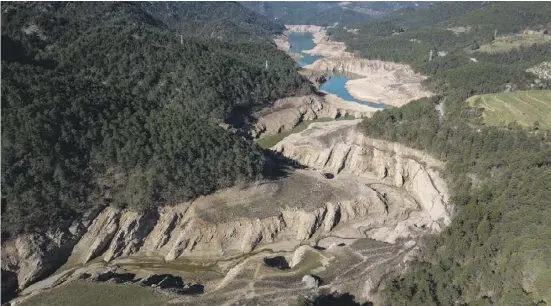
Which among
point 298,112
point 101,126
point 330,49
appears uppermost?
point 330,49

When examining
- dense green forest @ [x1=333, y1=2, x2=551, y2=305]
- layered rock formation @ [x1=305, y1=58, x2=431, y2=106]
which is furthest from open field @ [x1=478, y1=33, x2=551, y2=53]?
dense green forest @ [x1=333, y1=2, x2=551, y2=305]

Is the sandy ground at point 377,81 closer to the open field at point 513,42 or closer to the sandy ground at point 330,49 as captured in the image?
the sandy ground at point 330,49

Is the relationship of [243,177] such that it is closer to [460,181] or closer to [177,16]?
[460,181]

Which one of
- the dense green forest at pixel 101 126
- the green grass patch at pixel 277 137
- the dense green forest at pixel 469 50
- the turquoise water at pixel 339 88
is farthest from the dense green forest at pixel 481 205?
the turquoise water at pixel 339 88

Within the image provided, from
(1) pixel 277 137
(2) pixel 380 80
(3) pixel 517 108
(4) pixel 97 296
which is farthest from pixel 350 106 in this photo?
(4) pixel 97 296

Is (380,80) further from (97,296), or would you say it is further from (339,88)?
(97,296)

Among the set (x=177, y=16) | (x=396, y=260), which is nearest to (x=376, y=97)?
(x=396, y=260)
